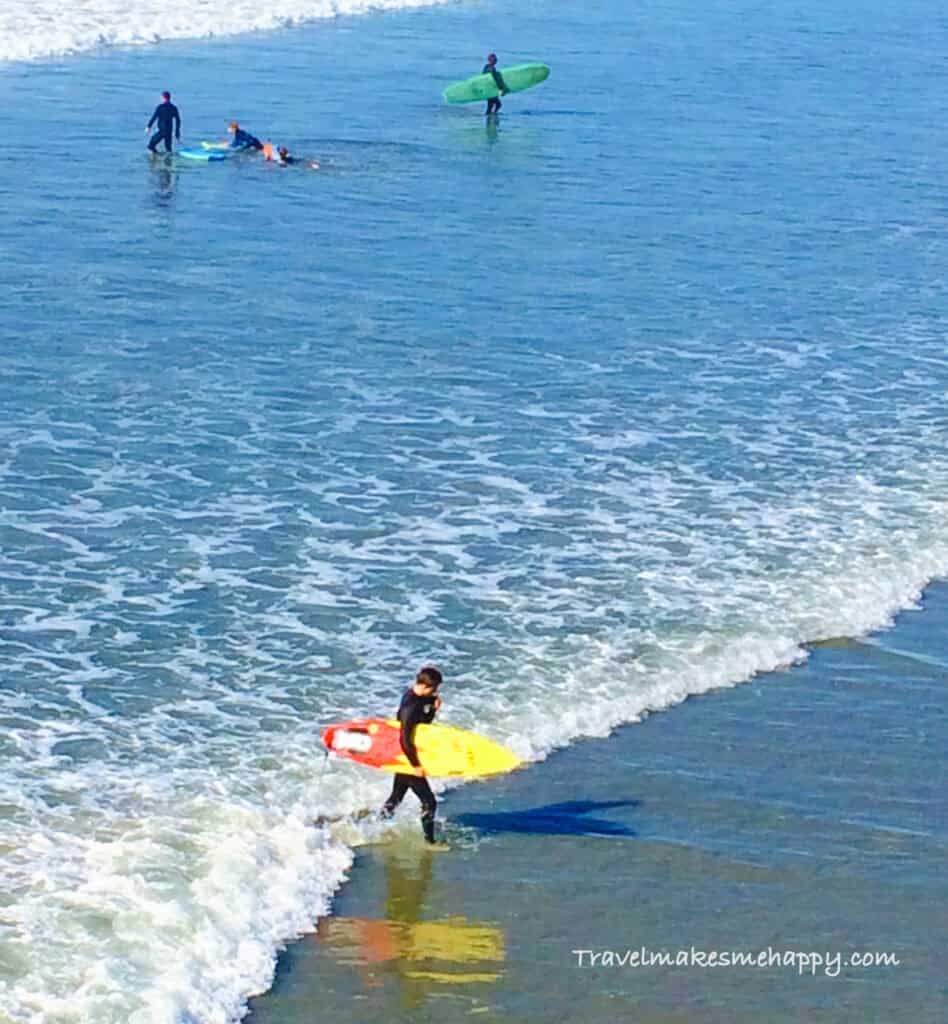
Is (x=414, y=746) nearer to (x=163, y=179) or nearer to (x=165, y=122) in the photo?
(x=163, y=179)

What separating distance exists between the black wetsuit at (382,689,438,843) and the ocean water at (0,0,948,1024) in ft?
2.16

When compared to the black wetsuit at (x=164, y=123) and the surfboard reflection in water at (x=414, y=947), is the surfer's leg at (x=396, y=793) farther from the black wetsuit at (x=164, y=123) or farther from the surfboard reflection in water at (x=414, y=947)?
the black wetsuit at (x=164, y=123)

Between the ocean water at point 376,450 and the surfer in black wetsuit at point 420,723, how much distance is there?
0.67m

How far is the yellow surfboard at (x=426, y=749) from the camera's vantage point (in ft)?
43.4

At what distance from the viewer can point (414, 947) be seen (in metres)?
11.8

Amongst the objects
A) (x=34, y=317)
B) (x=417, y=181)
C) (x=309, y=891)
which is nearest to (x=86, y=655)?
(x=309, y=891)

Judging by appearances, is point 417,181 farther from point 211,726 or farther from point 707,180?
point 211,726

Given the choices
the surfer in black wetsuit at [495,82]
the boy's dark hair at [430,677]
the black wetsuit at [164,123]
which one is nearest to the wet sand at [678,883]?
the boy's dark hair at [430,677]

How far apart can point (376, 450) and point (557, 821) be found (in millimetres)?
8391

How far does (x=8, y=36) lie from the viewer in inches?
1753

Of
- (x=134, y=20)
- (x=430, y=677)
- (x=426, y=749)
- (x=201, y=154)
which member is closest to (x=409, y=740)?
(x=426, y=749)

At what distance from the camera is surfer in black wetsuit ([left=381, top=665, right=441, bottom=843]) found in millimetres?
13023

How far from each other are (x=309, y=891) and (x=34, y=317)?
14202mm

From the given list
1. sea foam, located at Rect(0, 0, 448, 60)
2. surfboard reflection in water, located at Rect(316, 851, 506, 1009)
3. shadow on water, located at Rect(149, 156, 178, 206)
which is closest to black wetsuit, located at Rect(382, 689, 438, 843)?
surfboard reflection in water, located at Rect(316, 851, 506, 1009)
